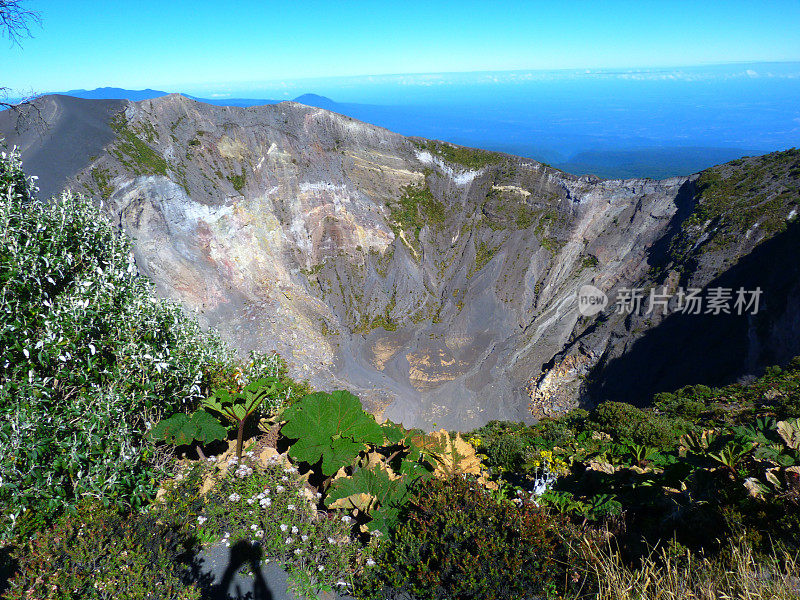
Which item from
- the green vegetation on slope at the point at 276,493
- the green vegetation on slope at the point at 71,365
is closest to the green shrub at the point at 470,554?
the green vegetation on slope at the point at 276,493

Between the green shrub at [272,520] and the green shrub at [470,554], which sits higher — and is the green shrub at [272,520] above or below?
below

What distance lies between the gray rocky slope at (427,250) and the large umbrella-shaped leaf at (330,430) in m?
28.6

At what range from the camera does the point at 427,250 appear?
47.3 meters

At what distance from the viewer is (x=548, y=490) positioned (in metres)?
5.64

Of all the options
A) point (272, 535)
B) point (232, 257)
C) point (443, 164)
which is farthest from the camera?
point (443, 164)

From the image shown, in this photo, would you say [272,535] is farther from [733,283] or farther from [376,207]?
[376,207]

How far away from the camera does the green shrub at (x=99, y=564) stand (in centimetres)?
299

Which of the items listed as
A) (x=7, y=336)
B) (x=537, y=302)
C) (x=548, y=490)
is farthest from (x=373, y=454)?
(x=537, y=302)

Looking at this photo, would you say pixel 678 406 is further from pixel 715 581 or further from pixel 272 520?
pixel 272 520

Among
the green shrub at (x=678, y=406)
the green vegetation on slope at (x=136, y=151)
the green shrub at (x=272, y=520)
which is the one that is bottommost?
the green shrub at (x=678, y=406)

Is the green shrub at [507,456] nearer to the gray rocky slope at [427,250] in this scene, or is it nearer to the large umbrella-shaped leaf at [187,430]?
the large umbrella-shaped leaf at [187,430]

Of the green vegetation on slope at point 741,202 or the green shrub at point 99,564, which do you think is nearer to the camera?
the green shrub at point 99,564

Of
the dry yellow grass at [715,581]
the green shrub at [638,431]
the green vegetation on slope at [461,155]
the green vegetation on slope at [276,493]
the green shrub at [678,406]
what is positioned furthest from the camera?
the green vegetation on slope at [461,155]

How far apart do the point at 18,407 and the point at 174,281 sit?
34840mm
